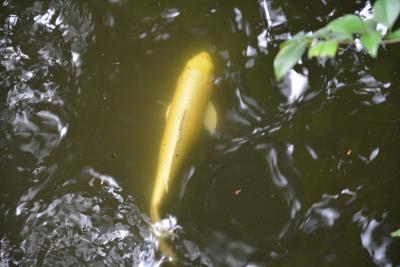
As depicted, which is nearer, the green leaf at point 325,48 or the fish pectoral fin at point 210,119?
the green leaf at point 325,48

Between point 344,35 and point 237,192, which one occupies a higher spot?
point 344,35

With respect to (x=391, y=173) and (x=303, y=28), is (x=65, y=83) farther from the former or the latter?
(x=391, y=173)

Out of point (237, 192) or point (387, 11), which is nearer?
point (387, 11)

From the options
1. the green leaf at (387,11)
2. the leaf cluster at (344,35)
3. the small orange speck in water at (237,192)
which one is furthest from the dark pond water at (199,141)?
the green leaf at (387,11)

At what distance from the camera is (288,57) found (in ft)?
6.00

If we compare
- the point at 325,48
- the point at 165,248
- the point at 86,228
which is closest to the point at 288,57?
the point at 325,48

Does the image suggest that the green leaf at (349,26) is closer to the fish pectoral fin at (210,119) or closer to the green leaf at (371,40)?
the green leaf at (371,40)

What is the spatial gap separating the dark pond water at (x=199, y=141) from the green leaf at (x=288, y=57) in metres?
1.08

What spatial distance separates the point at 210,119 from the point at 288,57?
47.6 inches

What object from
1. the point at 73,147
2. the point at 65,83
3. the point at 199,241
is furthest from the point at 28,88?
the point at 199,241

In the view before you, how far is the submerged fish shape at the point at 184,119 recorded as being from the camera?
2781 mm

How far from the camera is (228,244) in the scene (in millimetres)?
2654

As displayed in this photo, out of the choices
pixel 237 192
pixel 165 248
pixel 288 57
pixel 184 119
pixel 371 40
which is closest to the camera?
pixel 371 40

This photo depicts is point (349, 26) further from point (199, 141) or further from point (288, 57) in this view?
point (199, 141)
